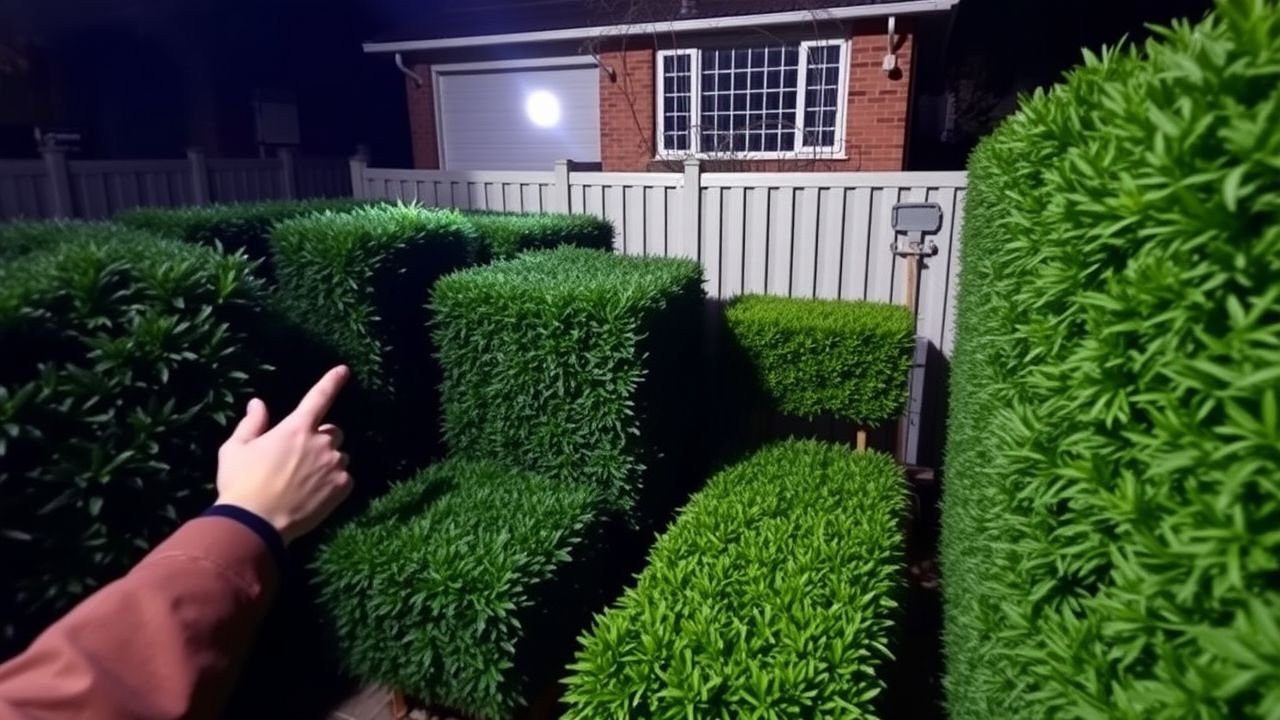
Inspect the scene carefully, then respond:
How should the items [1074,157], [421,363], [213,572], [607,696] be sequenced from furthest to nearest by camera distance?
[421,363], [607,696], [1074,157], [213,572]

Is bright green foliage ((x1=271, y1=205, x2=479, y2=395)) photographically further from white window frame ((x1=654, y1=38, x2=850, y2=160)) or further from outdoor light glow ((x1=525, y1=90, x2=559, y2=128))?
outdoor light glow ((x1=525, y1=90, x2=559, y2=128))

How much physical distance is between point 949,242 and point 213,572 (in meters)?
5.47

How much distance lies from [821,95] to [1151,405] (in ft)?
31.0

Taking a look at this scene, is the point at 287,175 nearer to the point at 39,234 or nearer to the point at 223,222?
the point at 223,222

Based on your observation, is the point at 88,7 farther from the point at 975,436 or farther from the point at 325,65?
the point at 975,436

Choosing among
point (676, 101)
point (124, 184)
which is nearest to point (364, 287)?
point (124, 184)

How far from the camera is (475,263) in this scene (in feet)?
16.3

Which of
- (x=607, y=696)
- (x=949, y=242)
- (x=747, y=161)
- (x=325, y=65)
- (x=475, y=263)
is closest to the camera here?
(x=607, y=696)

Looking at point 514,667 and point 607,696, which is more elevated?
point 607,696

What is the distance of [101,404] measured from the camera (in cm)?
193

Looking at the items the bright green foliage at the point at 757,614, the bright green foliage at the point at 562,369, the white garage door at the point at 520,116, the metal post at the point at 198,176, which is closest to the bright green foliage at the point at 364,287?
the bright green foliage at the point at 562,369

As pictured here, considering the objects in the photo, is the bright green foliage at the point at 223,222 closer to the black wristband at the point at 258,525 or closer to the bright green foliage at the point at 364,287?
the bright green foliage at the point at 364,287

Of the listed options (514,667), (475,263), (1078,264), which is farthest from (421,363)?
(1078,264)

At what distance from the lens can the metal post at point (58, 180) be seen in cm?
655
